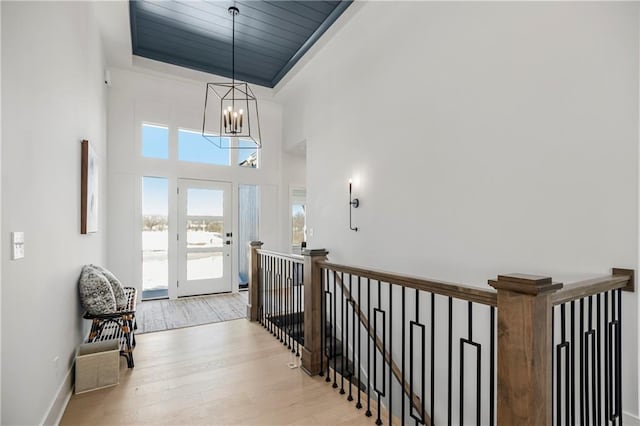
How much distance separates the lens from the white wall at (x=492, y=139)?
1.99 metres

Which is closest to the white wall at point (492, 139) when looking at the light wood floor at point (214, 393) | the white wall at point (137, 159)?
the light wood floor at point (214, 393)

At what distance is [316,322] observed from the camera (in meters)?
2.78

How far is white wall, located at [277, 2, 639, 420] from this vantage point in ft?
6.53

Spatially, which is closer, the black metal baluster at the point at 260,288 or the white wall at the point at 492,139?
Result: the white wall at the point at 492,139

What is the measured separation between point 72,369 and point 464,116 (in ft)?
12.7

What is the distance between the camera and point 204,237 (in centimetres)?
584

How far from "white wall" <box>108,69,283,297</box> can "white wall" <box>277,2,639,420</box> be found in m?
2.71

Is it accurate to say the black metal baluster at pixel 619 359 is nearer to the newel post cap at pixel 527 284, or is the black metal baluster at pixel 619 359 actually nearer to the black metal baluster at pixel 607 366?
the black metal baluster at pixel 607 366

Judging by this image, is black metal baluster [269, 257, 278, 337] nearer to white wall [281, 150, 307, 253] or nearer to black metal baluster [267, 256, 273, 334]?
black metal baluster [267, 256, 273, 334]

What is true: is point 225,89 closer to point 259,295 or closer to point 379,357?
point 259,295

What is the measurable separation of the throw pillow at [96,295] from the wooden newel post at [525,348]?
2.96 m

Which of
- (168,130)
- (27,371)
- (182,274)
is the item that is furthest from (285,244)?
(27,371)

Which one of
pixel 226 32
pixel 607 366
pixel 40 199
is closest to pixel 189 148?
pixel 226 32

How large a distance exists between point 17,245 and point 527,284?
7.51ft
